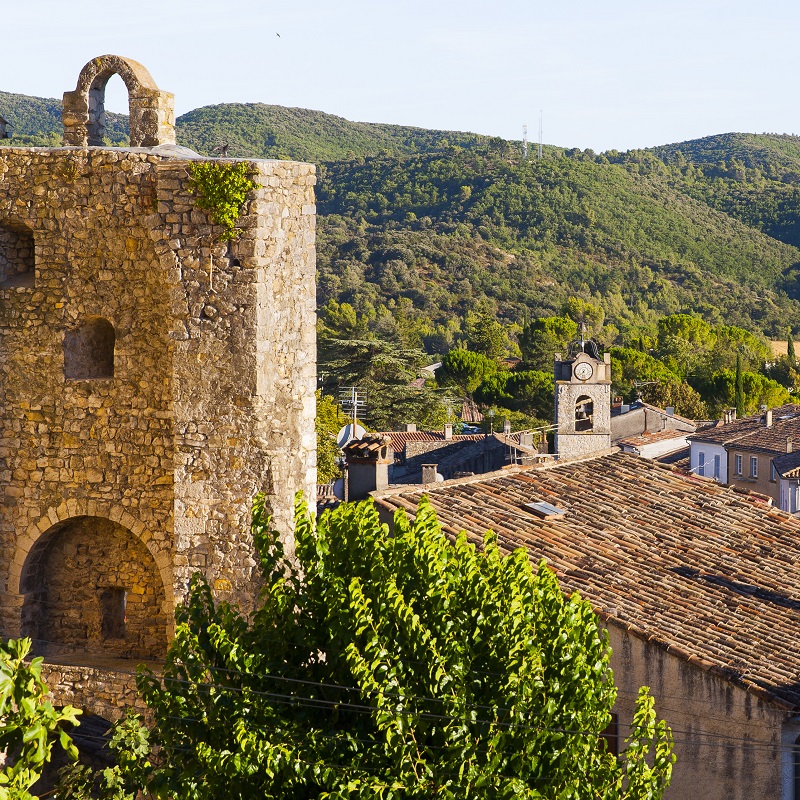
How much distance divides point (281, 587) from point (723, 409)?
62040 mm

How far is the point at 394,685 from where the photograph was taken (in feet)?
27.0

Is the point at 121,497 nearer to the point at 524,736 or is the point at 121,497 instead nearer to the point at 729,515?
the point at 524,736

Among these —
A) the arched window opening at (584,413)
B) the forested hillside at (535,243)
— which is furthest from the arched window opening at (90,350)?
the forested hillside at (535,243)

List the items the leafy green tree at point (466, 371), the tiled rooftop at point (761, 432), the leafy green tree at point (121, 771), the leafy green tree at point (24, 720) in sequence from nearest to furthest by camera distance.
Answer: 1. the leafy green tree at point (24, 720)
2. the leafy green tree at point (121, 771)
3. the tiled rooftop at point (761, 432)
4. the leafy green tree at point (466, 371)

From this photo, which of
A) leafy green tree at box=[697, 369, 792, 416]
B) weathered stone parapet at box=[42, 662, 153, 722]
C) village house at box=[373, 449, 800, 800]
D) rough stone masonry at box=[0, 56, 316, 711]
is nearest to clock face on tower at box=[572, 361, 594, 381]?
village house at box=[373, 449, 800, 800]

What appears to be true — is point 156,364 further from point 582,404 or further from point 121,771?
point 582,404

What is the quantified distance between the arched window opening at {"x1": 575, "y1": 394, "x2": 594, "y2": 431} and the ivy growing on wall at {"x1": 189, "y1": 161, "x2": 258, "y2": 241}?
23.7m

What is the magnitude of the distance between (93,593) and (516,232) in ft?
338

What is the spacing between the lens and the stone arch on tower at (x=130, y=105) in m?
11.1

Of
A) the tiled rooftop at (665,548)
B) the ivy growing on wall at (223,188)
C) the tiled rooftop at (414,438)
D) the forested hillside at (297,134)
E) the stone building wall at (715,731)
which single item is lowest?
the tiled rooftop at (414,438)

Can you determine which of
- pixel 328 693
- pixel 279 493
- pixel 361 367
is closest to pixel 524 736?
pixel 328 693

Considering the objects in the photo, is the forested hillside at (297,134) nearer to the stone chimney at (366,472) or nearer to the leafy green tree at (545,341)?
the leafy green tree at (545,341)

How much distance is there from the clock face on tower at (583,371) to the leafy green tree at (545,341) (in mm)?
38889

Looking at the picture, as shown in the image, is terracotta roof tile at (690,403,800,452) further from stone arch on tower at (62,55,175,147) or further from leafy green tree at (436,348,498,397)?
stone arch on tower at (62,55,175,147)
